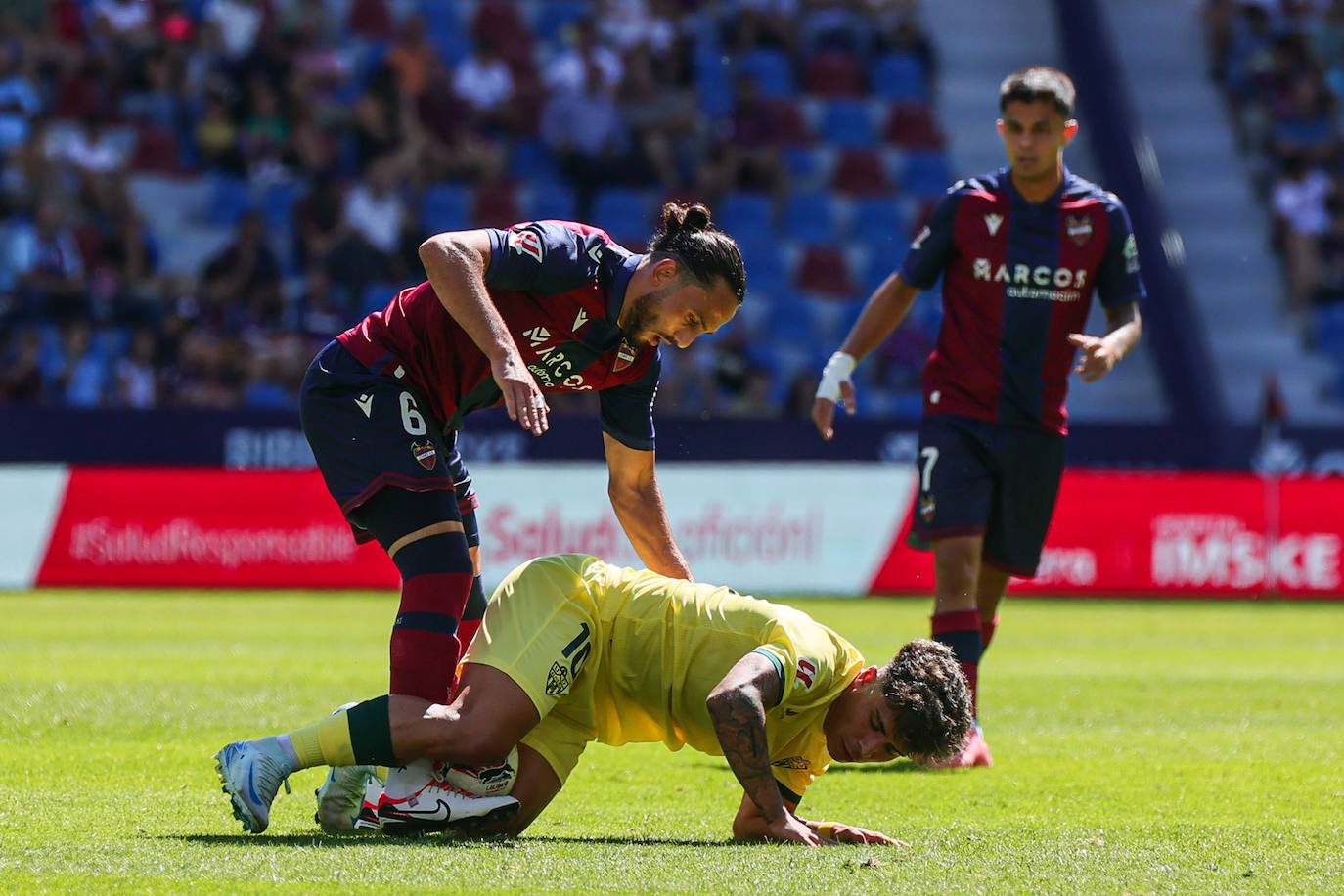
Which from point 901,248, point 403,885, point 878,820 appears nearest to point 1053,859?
point 878,820

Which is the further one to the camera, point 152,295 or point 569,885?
point 152,295

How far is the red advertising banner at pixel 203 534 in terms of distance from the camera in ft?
52.1

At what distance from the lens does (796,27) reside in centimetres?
2331

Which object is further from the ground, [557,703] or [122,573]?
[557,703]

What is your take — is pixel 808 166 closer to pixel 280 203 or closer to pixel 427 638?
pixel 280 203

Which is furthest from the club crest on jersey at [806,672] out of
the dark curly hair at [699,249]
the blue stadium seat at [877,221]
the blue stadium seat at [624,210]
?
the blue stadium seat at [877,221]

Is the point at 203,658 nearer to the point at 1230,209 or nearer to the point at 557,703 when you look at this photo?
the point at 557,703

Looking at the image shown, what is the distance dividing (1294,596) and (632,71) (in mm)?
9614

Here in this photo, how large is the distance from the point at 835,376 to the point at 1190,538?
34.5 ft

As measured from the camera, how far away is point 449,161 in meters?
20.7

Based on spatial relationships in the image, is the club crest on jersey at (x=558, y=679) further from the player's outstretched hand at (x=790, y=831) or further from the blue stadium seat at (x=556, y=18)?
the blue stadium seat at (x=556, y=18)

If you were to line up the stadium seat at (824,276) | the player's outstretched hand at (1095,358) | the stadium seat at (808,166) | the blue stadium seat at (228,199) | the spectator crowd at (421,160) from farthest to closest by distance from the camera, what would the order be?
the stadium seat at (808,166)
the stadium seat at (824,276)
the blue stadium seat at (228,199)
the spectator crowd at (421,160)
the player's outstretched hand at (1095,358)

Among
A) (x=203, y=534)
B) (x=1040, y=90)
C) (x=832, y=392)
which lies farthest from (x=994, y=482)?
(x=203, y=534)

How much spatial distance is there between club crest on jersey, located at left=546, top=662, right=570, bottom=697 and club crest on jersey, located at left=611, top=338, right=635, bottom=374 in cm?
116
